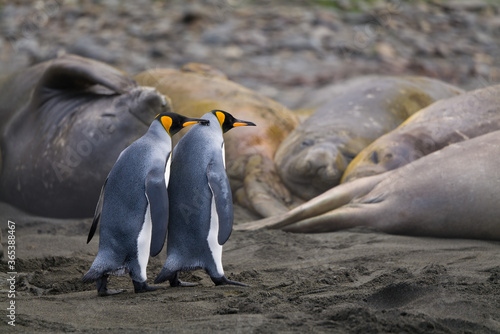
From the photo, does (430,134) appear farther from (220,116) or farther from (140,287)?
(140,287)

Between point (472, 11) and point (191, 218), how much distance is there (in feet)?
33.5

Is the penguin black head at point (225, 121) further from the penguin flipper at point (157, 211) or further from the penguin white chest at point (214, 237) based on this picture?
the penguin flipper at point (157, 211)

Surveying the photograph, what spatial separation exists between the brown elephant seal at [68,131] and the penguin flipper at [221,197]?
65.5 inches

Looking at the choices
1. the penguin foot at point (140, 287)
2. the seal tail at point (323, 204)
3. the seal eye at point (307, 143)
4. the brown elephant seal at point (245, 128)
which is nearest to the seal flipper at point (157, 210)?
the penguin foot at point (140, 287)

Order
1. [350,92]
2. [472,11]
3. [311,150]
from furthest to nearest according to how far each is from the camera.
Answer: [472,11] < [350,92] < [311,150]

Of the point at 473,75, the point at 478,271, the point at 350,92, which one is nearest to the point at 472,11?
the point at 473,75

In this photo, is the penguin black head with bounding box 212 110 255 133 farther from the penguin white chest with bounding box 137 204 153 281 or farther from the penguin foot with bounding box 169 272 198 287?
the penguin foot with bounding box 169 272 198 287

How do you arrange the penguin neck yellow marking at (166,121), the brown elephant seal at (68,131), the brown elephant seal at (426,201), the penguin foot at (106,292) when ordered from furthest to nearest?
the brown elephant seal at (68,131) < the brown elephant seal at (426,201) < the penguin neck yellow marking at (166,121) < the penguin foot at (106,292)

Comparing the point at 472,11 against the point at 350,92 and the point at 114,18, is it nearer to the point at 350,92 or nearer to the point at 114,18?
the point at 114,18

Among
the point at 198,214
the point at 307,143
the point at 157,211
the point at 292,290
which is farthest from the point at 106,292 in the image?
the point at 307,143

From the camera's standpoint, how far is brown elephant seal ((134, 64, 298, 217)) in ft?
17.2

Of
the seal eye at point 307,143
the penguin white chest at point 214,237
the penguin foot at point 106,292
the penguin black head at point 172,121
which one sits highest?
the penguin black head at point 172,121

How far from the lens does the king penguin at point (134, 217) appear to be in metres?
3.04

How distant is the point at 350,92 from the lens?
20.5 ft
